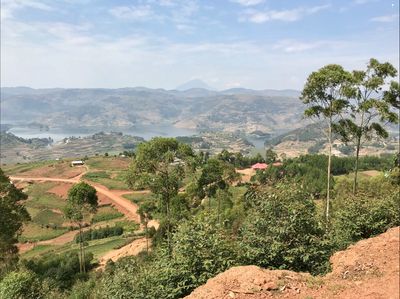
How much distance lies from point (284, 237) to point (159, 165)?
14.4m

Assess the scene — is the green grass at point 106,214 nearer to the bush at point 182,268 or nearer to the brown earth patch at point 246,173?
the brown earth patch at point 246,173

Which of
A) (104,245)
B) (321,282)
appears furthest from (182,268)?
(104,245)

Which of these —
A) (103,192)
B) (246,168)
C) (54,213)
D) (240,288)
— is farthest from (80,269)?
(246,168)

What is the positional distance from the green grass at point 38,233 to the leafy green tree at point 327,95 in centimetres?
4577

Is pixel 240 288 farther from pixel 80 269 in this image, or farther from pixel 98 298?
pixel 80 269

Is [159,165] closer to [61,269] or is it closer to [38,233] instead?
[61,269]

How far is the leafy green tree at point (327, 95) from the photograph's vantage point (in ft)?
68.8

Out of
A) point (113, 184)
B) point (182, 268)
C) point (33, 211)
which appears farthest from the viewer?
point (113, 184)

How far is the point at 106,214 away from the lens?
64750mm

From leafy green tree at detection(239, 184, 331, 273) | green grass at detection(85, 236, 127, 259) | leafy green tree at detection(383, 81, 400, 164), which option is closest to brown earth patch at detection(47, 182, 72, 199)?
green grass at detection(85, 236, 127, 259)

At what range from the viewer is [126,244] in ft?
141

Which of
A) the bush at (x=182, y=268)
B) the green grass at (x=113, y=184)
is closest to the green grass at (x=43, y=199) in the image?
the green grass at (x=113, y=184)

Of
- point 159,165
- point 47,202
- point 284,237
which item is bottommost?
point 47,202

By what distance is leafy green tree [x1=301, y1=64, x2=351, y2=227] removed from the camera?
20969 millimetres
